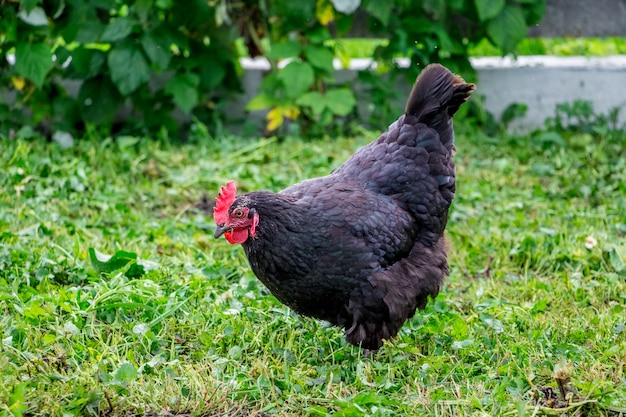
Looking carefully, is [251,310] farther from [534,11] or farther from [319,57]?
[534,11]

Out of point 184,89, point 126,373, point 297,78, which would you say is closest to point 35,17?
point 184,89

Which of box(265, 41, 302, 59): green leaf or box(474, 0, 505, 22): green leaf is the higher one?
box(474, 0, 505, 22): green leaf

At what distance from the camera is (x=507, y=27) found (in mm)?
6012

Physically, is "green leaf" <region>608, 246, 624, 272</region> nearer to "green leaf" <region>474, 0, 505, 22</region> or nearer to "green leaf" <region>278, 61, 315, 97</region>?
"green leaf" <region>474, 0, 505, 22</region>

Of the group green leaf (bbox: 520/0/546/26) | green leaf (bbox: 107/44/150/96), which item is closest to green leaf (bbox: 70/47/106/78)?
green leaf (bbox: 107/44/150/96)

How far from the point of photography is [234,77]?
20.9 ft

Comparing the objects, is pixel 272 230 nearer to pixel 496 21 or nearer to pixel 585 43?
pixel 496 21

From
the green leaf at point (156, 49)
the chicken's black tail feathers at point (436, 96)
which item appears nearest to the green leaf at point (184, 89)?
the green leaf at point (156, 49)

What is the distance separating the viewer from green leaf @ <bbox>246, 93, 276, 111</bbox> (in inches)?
246

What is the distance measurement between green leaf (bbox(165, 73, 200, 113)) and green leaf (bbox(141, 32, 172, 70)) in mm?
247

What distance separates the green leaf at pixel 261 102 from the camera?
625 centimetres

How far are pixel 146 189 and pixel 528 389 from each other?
3015mm

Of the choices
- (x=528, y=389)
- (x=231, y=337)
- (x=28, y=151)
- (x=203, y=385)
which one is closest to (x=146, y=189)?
(x=28, y=151)

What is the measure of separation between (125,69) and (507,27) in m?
2.79
